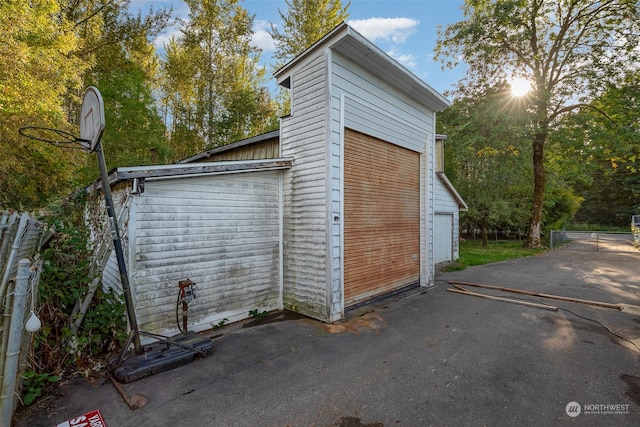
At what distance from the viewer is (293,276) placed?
17.3 ft

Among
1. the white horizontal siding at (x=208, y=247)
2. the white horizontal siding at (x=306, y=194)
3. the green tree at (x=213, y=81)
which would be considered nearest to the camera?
the white horizontal siding at (x=208, y=247)

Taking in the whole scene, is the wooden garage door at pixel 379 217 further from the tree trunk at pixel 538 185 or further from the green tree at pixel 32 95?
the tree trunk at pixel 538 185

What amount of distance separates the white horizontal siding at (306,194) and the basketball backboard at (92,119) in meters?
2.96

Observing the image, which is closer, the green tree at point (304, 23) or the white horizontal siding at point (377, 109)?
the white horizontal siding at point (377, 109)

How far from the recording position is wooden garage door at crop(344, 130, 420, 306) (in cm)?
540

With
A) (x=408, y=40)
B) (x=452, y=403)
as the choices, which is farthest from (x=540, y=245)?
(x=452, y=403)

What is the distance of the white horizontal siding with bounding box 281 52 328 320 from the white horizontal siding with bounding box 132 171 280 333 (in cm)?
30

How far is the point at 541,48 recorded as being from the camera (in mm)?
13141

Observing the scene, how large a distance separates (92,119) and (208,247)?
221 centimetres

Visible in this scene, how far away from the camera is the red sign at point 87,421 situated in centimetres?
239

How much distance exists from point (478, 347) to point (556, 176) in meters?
16.3
